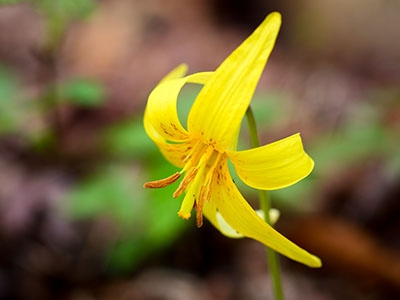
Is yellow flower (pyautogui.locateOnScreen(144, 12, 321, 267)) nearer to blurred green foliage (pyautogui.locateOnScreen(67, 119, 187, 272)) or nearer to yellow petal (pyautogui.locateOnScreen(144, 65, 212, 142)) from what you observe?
yellow petal (pyautogui.locateOnScreen(144, 65, 212, 142))

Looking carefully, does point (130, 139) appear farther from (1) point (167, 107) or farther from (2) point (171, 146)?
(1) point (167, 107)

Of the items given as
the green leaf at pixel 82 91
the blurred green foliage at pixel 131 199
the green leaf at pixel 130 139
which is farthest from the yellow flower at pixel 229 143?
the green leaf at pixel 82 91

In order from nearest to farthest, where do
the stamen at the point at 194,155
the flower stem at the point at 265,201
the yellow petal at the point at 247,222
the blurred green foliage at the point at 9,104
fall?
the yellow petal at the point at 247,222 → the flower stem at the point at 265,201 → the stamen at the point at 194,155 → the blurred green foliage at the point at 9,104

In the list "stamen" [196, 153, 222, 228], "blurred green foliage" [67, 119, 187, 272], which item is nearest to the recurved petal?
"stamen" [196, 153, 222, 228]

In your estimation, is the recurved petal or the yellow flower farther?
the recurved petal

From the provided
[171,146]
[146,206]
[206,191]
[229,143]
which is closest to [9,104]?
[146,206]

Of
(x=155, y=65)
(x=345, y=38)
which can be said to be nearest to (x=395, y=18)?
(x=345, y=38)

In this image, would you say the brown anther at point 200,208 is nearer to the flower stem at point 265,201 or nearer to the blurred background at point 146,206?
the flower stem at point 265,201
